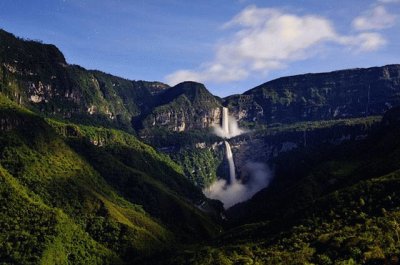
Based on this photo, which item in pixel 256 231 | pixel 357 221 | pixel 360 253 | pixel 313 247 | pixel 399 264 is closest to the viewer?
pixel 399 264

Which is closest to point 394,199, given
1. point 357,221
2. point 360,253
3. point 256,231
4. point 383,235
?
point 357,221

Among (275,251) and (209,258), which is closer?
(275,251)

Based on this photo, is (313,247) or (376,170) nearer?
(313,247)

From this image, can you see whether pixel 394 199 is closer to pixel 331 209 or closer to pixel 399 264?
pixel 331 209

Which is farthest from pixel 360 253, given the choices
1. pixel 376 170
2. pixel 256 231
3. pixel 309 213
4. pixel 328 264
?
pixel 376 170

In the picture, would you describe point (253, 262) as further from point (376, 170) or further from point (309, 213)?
point (376, 170)

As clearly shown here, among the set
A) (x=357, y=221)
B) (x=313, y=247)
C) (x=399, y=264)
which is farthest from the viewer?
(x=357, y=221)

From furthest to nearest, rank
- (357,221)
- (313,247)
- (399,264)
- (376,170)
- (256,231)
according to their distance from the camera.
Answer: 1. (376,170)
2. (256,231)
3. (357,221)
4. (313,247)
5. (399,264)

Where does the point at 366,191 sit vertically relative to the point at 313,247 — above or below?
above

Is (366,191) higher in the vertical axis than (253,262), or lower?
higher
